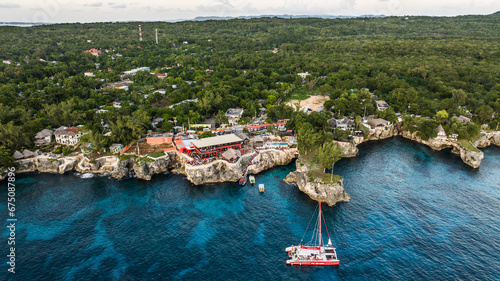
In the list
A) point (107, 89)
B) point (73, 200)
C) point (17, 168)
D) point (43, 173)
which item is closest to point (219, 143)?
point (73, 200)

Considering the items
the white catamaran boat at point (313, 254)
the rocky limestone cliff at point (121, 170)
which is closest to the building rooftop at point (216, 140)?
the rocky limestone cliff at point (121, 170)

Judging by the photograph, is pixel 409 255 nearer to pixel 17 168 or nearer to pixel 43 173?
pixel 43 173

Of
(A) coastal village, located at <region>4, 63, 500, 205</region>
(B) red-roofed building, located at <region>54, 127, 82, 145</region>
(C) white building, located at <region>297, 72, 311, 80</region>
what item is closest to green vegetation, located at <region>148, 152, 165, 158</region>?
(A) coastal village, located at <region>4, 63, 500, 205</region>

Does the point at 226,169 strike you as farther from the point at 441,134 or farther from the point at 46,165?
the point at 441,134

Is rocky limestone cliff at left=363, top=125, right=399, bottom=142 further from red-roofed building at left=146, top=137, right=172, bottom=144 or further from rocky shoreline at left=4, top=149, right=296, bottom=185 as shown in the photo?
red-roofed building at left=146, top=137, right=172, bottom=144

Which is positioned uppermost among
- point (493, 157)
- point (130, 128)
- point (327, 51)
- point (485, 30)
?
point (485, 30)

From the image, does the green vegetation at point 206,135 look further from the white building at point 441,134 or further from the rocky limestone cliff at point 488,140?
the rocky limestone cliff at point 488,140

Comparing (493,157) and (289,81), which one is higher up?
(289,81)
